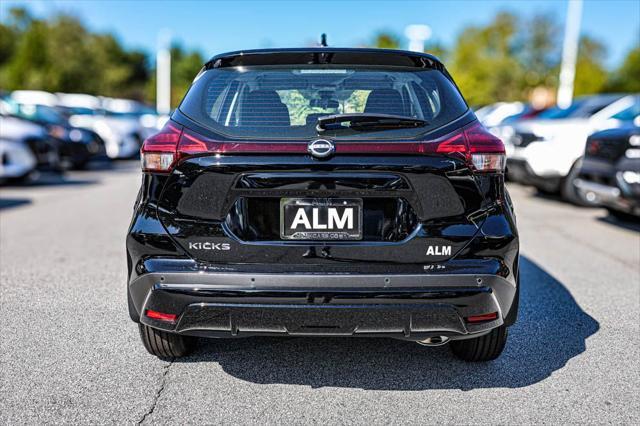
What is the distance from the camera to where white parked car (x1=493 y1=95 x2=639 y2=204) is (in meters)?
10.3

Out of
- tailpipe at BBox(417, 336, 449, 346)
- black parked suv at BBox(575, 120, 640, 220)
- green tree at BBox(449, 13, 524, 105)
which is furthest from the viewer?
green tree at BBox(449, 13, 524, 105)

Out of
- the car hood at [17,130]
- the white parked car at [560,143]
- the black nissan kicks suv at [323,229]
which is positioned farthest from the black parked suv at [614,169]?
the car hood at [17,130]

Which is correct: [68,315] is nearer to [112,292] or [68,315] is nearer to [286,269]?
[112,292]

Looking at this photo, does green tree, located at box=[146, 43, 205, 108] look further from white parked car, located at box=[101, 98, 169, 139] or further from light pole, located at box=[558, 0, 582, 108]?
light pole, located at box=[558, 0, 582, 108]

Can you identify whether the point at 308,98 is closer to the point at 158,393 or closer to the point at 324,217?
the point at 324,217

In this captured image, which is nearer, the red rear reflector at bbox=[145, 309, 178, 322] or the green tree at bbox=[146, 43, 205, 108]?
the red rear reflector at bbox=[145, 309, 178, 322]

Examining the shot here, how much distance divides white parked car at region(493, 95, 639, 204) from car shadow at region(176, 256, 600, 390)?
6.51 meters

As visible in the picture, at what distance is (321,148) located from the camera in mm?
2916

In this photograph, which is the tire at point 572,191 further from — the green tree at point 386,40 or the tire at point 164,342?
the green tree at point 386,40

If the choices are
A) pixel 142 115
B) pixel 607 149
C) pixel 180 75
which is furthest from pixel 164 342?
pixel 180 75

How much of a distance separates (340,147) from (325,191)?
207 mm

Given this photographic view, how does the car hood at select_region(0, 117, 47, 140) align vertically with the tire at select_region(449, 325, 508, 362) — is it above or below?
above

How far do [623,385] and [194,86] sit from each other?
8.76 ft

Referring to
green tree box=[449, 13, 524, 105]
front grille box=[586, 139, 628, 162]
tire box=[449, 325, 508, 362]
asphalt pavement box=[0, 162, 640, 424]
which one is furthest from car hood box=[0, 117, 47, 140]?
green tree box=[449, 13, 524, 105]
